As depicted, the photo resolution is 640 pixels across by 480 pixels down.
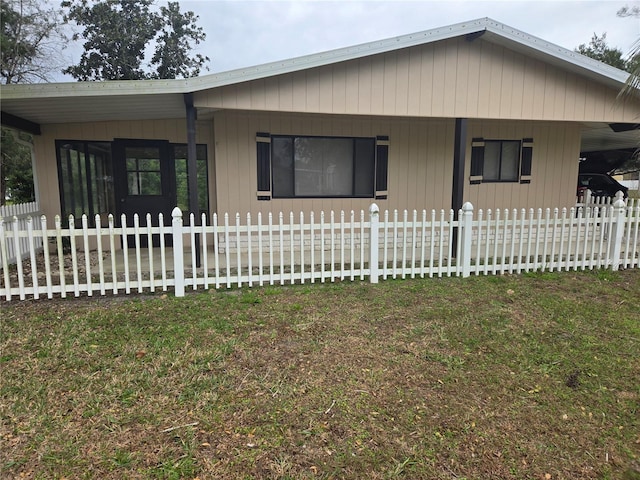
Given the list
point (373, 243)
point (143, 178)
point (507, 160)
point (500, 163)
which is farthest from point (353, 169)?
point (143, 178)

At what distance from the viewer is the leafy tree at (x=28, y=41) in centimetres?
981

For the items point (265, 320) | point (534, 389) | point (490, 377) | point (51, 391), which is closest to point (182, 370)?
point (51, 391)

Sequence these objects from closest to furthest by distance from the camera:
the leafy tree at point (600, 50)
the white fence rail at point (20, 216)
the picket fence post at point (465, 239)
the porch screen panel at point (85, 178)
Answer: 1. the picket fence post at point (465, 239)
2. the white fence rail at point (20, 216)
3. the porch screen panel at point (85, 178)
4. the leafy tree at point (600, 50)

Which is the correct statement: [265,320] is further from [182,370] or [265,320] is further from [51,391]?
[51,391]

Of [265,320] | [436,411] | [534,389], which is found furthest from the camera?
[265,320]

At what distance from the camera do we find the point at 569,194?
9.44m

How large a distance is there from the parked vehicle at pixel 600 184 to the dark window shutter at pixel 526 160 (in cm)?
508

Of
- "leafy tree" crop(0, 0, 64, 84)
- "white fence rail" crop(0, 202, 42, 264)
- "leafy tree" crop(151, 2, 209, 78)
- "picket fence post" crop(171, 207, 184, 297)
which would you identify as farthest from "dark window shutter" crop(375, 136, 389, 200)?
"leafy tree" crop(151, 2, 209, 78)

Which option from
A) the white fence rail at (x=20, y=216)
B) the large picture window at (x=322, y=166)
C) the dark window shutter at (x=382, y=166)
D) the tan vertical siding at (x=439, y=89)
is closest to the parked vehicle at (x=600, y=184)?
the tan vertical siding at (x=439, y=89)

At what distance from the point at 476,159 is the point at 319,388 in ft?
23.9

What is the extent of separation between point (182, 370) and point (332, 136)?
601 cm

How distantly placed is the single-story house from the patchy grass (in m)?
2.73

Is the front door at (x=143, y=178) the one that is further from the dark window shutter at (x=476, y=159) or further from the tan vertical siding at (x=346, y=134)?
the dark window shutter at (x=476, y=159)

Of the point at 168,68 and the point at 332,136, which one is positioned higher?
the point at 168,68
